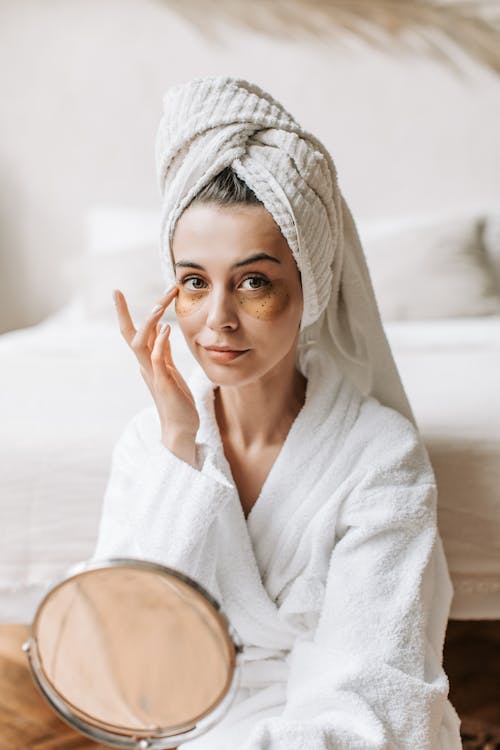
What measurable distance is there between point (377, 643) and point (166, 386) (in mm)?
399

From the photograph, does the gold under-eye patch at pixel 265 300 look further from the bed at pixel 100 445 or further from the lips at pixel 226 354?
the bed at pixel 100 445

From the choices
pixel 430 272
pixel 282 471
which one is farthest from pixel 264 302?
pixel 430 272

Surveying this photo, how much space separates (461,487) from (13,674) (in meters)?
0.89

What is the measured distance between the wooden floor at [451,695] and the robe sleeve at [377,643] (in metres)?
0.52

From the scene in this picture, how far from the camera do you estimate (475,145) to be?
306 cm

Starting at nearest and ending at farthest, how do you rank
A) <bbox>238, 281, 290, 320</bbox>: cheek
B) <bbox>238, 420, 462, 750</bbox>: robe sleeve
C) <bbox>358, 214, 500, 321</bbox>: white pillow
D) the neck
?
1. <bbox>238, 420, 462, 750</bbox>: robe sleeve
2. <bbox>238, 281, 290, 320</bbox>: cheek
3. the neck
4. <bbox>358, 214, 500, 321</bbox>: white pillow

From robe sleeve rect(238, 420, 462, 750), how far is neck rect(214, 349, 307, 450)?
0.57 feet

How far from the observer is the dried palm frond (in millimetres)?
2965

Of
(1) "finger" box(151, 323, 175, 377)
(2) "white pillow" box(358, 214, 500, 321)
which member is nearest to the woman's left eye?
(1) "finger" box(151, 323, 175, 377)

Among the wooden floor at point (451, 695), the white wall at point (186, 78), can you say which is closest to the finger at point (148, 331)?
the wooden floor at point (451, 695)

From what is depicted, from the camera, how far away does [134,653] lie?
0.66 metres

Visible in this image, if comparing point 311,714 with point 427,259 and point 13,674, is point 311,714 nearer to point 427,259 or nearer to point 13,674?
point 13,674

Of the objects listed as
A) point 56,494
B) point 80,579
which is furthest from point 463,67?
point 80,579

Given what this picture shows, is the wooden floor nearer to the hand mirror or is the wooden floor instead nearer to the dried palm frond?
the hand mirror
